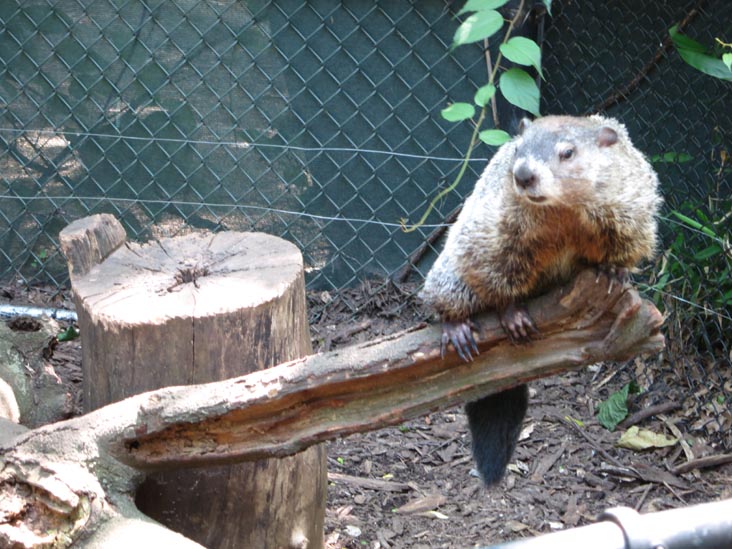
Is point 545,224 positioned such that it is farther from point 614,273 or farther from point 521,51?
point 521,51

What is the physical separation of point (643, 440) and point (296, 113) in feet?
10.5

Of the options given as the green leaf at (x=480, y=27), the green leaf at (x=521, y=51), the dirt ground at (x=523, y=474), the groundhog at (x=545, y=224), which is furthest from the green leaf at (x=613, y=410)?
the green leaf at (x=480, y=27)

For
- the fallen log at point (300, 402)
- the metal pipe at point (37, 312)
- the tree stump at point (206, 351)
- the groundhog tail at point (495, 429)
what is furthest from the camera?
the metal pipe at point (37, 312)

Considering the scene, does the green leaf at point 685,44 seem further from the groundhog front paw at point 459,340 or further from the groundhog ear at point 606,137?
the groundhog front paw at point 459,340

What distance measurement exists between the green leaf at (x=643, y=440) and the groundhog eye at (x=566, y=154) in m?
2.32

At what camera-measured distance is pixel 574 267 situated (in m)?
3.13

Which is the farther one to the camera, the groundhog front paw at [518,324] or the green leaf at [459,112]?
the green leaf at [459,112]

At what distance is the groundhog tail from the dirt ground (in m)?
A: 0.66

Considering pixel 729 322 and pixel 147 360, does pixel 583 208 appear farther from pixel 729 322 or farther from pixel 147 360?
pixel 729 322

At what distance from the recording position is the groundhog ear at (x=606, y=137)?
10.2 feet

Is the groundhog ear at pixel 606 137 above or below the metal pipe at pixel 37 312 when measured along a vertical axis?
above

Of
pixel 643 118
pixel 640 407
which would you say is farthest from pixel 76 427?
pixel 643 118

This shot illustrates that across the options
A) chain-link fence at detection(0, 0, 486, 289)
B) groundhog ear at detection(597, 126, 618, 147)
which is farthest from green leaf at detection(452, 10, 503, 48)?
chain-link fence at detection(0, 0, 486, 289)

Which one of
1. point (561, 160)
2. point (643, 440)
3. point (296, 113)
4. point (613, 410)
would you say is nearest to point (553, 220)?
point (561, 160)
